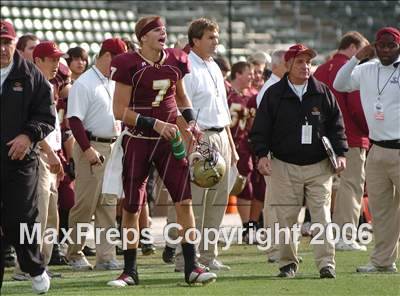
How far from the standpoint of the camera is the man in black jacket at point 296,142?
10391 millimetres

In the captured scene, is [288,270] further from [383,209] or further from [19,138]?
[19,138]

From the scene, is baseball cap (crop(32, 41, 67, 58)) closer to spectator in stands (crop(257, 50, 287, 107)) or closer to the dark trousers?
spectator in stands (crop(257, 50, 287, 107))

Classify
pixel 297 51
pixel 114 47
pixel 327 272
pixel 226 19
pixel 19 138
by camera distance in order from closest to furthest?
1. pixel 19 138
2. pixel 327 272
3. pixel 297 51
4. pixel 114 47
5. pixel 226 19

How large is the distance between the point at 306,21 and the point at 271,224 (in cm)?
1637

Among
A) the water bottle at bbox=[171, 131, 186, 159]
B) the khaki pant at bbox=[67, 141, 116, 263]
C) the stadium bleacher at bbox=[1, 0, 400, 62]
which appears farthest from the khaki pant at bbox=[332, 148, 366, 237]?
the stadium bleacher at bbox=[1, 0, 400, 62]

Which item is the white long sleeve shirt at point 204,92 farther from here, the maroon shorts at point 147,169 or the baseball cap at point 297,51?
the maroon shorts at point 147,169

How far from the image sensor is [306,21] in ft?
88.3

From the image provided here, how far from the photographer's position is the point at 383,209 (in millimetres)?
10836

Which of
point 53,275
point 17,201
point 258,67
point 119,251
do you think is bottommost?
point 119,251

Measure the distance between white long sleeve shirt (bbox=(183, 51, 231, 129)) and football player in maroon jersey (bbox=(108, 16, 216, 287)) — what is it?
3.24ft

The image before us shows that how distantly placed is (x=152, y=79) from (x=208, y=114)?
1304mm

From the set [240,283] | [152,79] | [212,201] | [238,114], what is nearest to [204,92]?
[212,201]

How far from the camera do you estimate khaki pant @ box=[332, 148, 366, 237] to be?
526 inches

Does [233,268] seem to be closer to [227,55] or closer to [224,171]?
[224,171]
